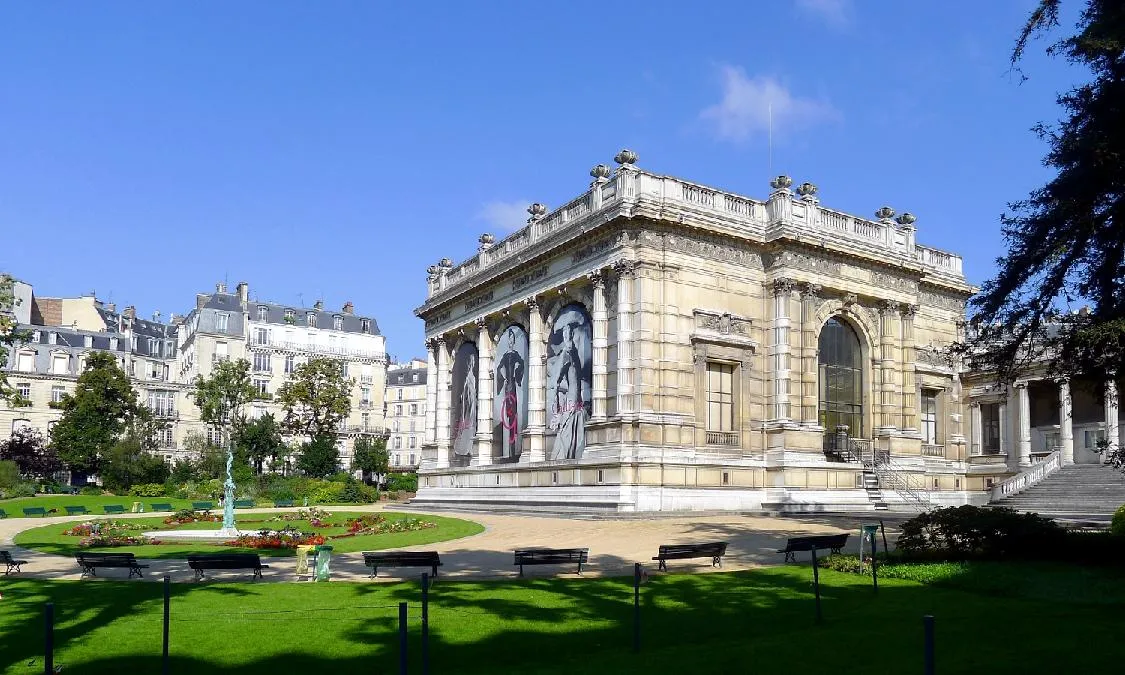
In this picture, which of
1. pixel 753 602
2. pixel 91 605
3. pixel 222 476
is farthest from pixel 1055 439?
pixel 222 476

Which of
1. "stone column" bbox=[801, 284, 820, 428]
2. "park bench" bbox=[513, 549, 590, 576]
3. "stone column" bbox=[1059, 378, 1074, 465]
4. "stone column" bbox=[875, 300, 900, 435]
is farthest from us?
"stone column" bbox=[1059, 378, 1074, 465]

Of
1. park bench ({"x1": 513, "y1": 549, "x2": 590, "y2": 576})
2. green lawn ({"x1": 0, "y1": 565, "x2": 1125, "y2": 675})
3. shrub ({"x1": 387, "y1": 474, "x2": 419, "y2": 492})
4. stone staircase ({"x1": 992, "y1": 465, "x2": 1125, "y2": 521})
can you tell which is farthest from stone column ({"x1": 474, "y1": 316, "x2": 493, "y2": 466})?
green lawn ({"x1": 0, "y1": 565, "x2": 1125, "y2": 675})

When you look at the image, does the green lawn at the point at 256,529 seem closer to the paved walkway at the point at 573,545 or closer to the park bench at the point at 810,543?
the paved walkway at the point at 573,545

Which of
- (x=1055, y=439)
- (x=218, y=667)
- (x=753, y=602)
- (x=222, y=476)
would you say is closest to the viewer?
(x=218, y=667)

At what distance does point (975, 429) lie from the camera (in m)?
56.2

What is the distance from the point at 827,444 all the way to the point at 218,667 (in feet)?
117

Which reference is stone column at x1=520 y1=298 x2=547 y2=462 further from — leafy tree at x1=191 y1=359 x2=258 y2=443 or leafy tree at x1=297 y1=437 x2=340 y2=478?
leafy tree at x1=191 y1=359 x2=258 y2=443

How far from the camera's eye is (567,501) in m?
41.4

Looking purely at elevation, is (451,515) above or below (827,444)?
below

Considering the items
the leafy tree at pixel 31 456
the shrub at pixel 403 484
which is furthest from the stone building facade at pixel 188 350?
the shrub at pixel 403 484

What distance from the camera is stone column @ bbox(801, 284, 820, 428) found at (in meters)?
42.2

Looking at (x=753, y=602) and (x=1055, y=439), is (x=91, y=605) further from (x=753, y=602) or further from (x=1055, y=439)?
(x=1055, y=439)

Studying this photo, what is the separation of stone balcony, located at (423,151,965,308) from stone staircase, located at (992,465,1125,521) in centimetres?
1135

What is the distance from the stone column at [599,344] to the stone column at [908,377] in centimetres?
1543
